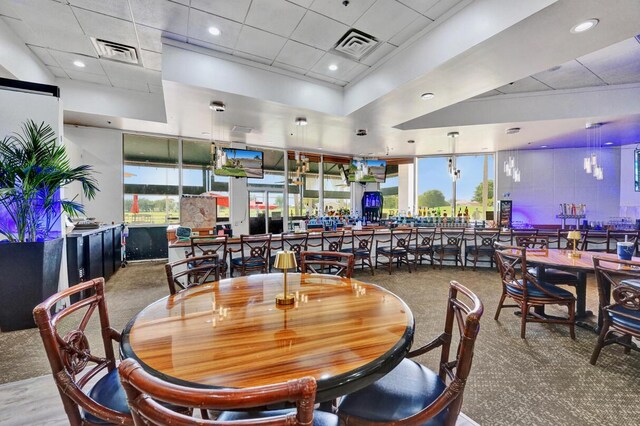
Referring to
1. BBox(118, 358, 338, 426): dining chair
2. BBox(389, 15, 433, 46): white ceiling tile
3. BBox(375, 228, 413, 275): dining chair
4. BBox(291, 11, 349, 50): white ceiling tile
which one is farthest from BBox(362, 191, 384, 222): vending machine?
BBox(118, 358, 338, 426): dining chair

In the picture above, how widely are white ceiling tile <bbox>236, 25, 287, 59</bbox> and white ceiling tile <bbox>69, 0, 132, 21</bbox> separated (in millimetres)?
1223

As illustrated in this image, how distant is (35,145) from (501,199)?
9.80 meters

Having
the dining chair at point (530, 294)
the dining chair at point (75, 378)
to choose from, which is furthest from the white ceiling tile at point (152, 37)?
the dining chair at point (530, 294)

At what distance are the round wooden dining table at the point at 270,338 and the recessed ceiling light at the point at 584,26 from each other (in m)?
3.00

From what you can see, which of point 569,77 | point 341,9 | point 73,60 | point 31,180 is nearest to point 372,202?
point 569,77

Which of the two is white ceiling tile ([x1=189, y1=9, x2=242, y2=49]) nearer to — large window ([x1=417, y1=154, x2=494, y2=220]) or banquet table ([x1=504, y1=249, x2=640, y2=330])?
banquet table ([x1=504, y1=249, x2=640, y2=330])

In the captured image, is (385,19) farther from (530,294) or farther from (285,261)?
(530,294)

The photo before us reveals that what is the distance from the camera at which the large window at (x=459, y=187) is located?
27.7 feet

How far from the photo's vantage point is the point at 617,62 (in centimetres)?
402

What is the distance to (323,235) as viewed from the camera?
5.18 m

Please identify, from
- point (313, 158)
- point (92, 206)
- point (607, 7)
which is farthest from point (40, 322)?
point (313, 158)

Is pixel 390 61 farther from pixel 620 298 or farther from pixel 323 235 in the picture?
Answer: pixel 620 298

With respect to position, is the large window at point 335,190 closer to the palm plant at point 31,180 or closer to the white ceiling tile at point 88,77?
the white ceiling tile at point 88,77

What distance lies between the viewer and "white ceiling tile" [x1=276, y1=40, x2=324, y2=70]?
12.2 feet
